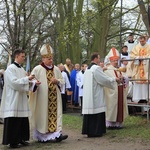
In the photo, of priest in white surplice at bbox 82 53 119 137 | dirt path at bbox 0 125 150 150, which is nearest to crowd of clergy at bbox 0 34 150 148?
priest in white surplice at bbox 82 53 119 137

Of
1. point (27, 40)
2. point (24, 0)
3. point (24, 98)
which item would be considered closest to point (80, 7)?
point (24, 0)

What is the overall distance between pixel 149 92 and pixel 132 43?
3113mm

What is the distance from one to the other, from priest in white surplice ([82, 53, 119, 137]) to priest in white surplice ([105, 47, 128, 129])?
679 mm

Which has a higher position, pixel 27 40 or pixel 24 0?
pixel 24 0

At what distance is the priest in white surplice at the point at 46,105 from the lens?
880 centimetres

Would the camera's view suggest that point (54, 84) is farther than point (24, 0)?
No

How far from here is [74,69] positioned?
634 inches

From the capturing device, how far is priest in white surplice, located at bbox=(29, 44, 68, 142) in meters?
8.80

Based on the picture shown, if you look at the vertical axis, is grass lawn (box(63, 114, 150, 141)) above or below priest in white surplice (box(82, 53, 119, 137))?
below

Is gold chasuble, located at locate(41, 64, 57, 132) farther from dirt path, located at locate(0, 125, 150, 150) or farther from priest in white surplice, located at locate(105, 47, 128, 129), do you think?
priest in white surplice, located at locate(105, 47, 128, 129)

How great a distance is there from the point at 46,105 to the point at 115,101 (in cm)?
241

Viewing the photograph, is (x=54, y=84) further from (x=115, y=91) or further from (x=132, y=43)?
(x=132, y=43)

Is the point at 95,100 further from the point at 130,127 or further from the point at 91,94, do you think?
the point at 130,127

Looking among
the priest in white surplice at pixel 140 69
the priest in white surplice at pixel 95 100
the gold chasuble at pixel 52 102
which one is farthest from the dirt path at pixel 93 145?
the priest in white surplice at pixel 140 69
